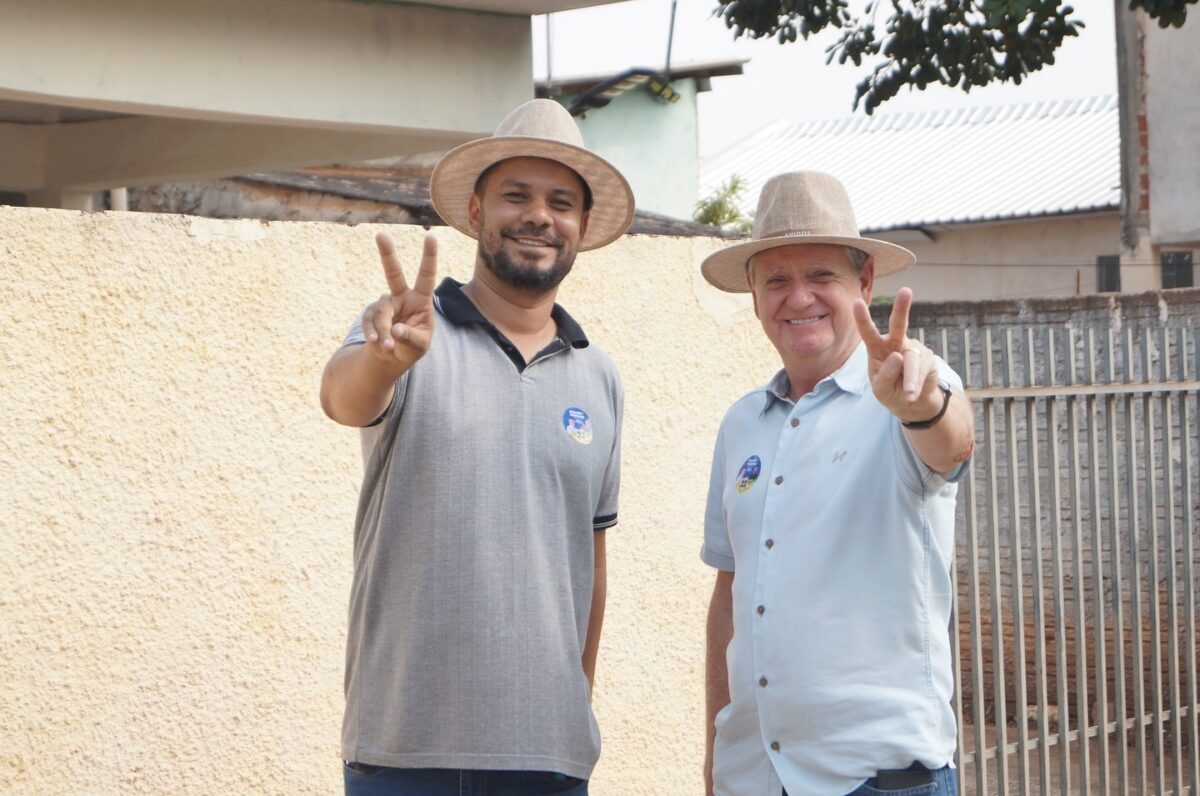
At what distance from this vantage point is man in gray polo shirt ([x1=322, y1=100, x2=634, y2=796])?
2635 mm

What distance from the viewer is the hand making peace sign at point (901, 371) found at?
2.38 meters

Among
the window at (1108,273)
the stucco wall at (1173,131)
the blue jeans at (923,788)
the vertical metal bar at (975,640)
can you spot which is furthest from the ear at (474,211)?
the window at (1108,273)

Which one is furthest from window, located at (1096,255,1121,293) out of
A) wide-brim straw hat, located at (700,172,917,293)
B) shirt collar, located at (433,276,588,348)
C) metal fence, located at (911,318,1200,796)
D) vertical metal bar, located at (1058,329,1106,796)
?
shirt collar, located at (433,276,588,348)

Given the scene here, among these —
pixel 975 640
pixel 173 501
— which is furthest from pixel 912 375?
pixel 975 640

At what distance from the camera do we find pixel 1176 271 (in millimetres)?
16469

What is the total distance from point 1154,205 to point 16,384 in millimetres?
13902

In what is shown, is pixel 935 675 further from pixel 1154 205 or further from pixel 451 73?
pixel 1154 205

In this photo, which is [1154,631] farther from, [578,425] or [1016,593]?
[578,425]

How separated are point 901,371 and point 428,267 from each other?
0.80 meters

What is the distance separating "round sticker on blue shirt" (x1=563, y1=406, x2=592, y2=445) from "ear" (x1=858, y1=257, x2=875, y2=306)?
2.04 feet

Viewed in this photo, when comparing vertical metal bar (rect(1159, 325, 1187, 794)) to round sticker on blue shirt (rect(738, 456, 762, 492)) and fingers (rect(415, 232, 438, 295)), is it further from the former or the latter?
fingers (rect(415, 232, 438, 295))

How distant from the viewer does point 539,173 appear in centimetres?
293

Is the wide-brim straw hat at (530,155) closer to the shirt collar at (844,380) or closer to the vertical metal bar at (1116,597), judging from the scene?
the shirt collar at (844,380)

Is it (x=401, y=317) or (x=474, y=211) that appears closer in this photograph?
(x=401, y=317)
